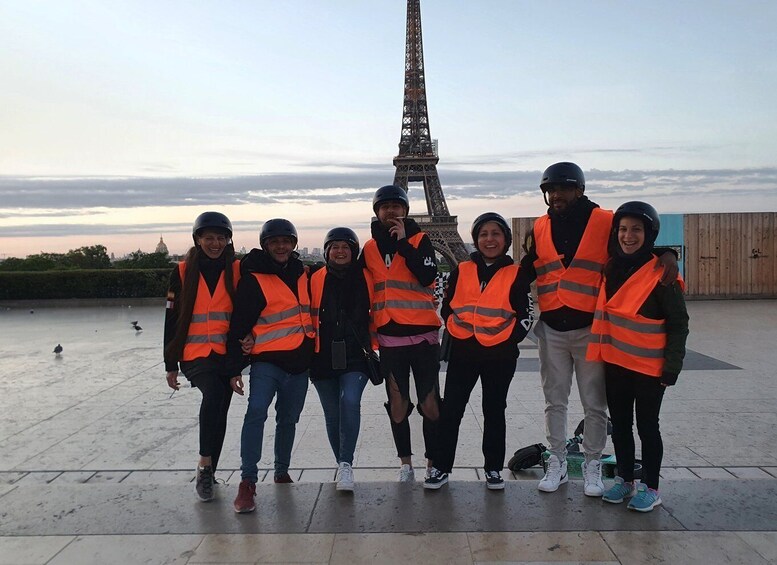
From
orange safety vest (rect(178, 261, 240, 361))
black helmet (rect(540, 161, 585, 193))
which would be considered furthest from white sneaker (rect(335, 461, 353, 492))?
black helmet (rect(540, 161, 585, 193))

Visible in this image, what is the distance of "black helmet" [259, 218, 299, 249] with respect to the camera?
325 cm

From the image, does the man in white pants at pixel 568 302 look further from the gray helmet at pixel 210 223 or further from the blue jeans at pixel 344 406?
the gray helmet at pixel 210 223

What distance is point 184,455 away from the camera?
412 cm

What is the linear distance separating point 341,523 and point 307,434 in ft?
5.85

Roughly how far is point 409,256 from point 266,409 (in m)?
1.19

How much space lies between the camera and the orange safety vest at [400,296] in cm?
324

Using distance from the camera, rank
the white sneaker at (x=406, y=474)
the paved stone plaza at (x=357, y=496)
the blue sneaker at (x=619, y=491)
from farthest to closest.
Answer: the white sneaker at (x=406, y=474) < the blue sneaker at (x=619, y=491) < the paved stone plaza at (x=357, y=496)

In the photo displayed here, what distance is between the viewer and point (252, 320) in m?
3.21

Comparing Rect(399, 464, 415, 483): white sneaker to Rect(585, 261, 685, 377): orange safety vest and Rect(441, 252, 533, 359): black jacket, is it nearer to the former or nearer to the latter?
Rect(441, 252, 533, 359): black jacket

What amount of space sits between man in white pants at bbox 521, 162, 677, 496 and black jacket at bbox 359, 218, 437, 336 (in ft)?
2.03

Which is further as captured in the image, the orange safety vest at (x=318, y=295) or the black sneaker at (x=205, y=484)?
the orange safety vest at (x=318, y=295)

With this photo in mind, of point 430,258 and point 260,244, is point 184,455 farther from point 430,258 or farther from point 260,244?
point 430,258

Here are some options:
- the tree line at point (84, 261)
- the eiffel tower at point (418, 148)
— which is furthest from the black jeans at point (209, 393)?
the eiffel tower at point (418, 148)

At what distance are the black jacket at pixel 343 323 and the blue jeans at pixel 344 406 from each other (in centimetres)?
5
